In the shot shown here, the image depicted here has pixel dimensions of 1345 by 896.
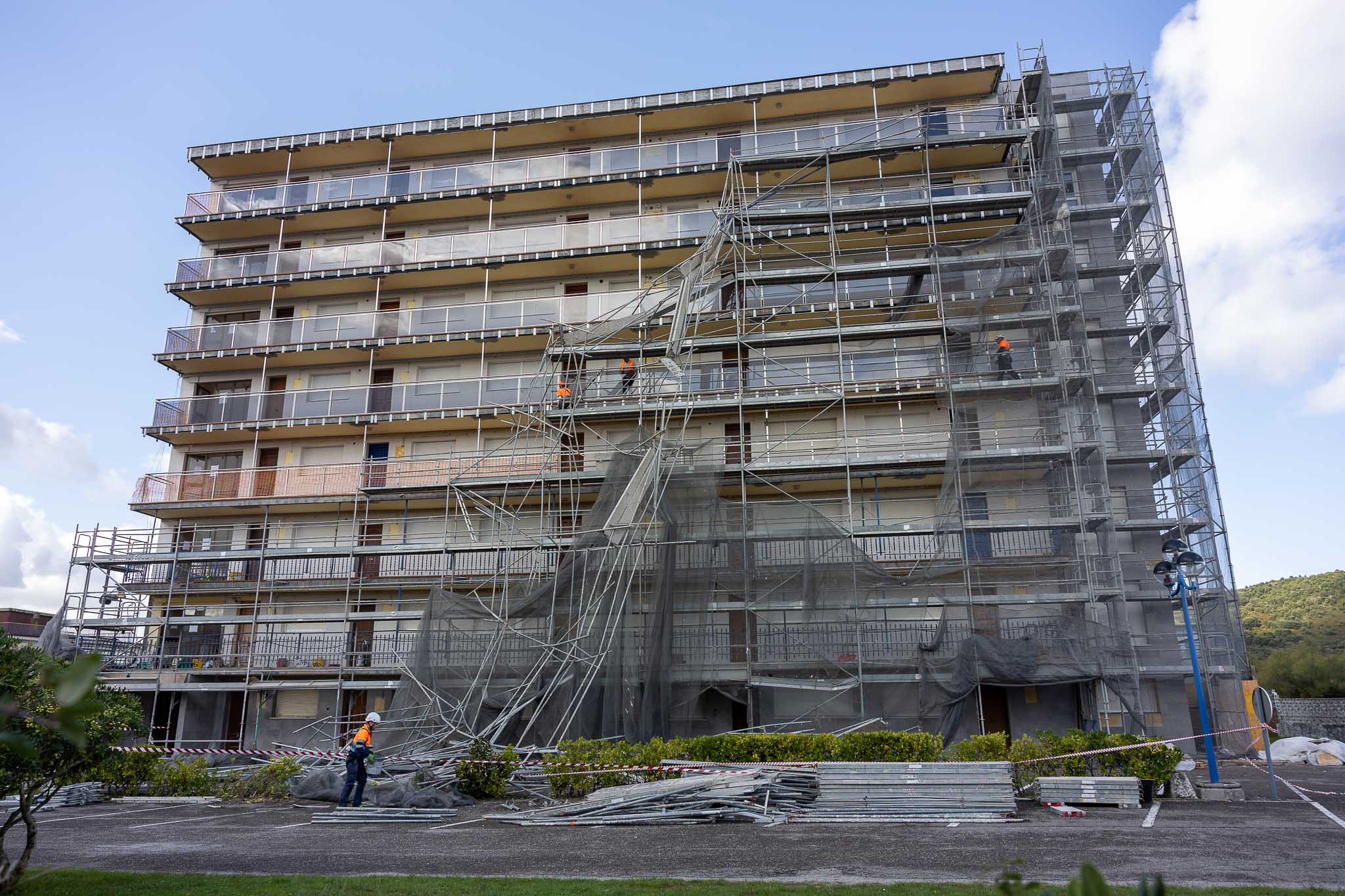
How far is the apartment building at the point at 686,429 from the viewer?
1750 cm

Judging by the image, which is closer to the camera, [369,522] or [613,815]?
[613,815]

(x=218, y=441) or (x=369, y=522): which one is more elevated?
(x=218, y=441)

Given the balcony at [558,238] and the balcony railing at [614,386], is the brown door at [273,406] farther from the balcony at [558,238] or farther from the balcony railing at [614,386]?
the balcony at [558,238]

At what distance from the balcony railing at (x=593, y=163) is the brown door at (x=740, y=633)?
12.1 meters

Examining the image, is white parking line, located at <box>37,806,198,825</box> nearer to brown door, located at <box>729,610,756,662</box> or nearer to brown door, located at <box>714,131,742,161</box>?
brown door, located at <box>729,610,756,662</box>

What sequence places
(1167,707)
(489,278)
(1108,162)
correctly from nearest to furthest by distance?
(1167,707) → (1108,162) → (489,278)

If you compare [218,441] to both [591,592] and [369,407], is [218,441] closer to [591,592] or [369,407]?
[369,407]

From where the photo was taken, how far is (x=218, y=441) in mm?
27375

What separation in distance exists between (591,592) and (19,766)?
35.7 ft

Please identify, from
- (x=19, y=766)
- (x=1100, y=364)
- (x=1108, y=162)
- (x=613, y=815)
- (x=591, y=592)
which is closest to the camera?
(x=19, y=766)

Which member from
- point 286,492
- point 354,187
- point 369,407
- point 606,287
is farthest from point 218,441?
point 606,287

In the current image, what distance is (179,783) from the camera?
634 inches

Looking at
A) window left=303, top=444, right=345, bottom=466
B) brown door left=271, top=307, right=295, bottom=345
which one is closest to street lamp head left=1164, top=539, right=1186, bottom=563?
window left=303, top=444, right=345, bottom=466

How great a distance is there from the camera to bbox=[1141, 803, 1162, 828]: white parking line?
11.0 metres
